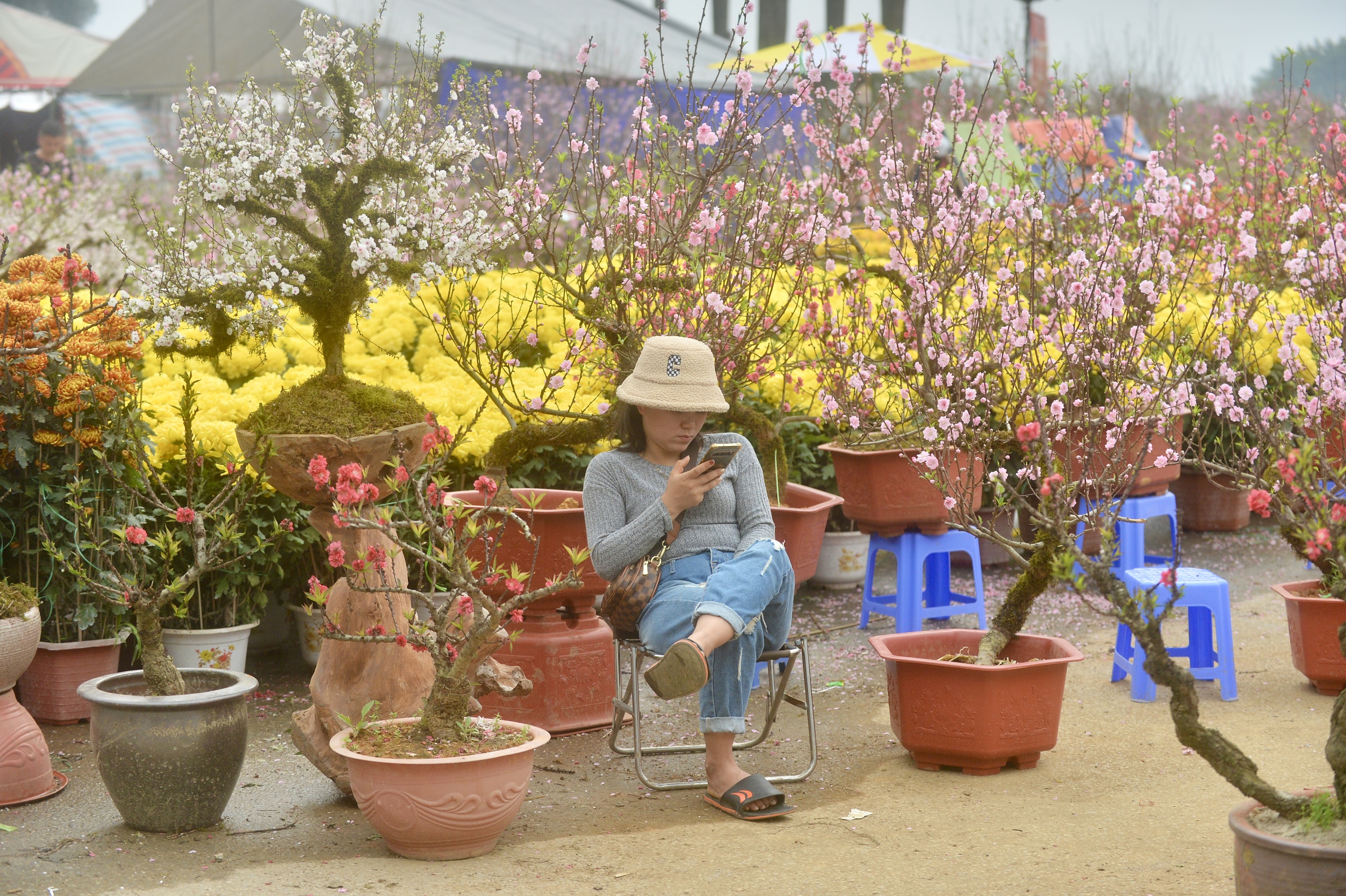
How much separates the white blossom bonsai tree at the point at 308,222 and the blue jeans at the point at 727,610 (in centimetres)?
91

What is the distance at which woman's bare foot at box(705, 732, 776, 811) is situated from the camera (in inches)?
137

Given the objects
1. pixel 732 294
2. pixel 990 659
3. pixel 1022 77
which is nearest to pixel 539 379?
pixel 732 294

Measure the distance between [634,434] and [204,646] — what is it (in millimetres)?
1876

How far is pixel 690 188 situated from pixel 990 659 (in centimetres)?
206

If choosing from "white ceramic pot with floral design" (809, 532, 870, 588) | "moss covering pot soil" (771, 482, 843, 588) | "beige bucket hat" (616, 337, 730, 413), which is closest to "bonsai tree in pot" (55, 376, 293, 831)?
"beige bucket hat" (616, 337, 730, 413)

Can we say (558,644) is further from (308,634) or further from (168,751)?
(168,751)

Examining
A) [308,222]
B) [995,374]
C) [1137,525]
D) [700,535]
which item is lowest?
[1137,525]

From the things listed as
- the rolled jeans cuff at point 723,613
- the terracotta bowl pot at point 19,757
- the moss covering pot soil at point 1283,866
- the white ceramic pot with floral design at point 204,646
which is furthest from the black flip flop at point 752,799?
the white ceramic pot with floral design at point 204,646

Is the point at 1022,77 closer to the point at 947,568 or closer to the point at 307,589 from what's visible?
the point at 947,568

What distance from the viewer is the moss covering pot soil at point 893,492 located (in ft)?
17.2

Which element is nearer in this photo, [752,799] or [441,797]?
[441,797]

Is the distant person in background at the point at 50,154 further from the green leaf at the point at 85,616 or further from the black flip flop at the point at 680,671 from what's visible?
the black flip flop at the point at 680,671

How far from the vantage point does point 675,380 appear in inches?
140

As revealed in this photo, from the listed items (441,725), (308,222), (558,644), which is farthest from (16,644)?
(558,644)
